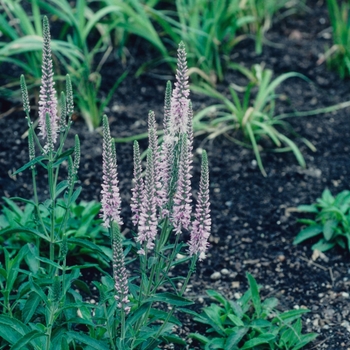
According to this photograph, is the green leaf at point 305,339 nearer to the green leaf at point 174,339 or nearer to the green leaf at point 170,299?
the green leaf at point 174,339

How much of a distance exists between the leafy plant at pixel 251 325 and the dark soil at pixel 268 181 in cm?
16

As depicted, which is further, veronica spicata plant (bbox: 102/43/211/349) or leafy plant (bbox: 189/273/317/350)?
leafy plant (bbox: 189/273/317/350)

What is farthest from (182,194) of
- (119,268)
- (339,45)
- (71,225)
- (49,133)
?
(339,45)

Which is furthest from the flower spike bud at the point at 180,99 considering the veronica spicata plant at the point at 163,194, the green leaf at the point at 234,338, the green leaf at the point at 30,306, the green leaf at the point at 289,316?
the green leaf at the point at 289,316

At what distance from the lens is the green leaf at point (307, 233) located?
4.29m

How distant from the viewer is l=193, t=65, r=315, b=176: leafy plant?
5020mm

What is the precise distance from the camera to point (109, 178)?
96.3 inches

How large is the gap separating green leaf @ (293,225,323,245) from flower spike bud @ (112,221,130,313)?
2.03 m

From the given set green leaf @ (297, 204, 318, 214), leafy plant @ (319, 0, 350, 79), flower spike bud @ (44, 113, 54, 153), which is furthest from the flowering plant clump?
leafy plant @ (319, 0, 350, 79)

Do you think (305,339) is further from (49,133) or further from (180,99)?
(49,133)

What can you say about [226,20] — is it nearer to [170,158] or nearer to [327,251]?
[327,251]

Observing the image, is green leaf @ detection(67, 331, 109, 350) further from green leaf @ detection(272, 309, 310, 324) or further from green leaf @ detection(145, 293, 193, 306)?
green leaf @ detection(272, 309, 310, 324)

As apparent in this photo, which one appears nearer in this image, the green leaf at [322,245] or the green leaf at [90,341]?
the green leaf at [90,341]

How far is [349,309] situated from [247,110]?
185cm
